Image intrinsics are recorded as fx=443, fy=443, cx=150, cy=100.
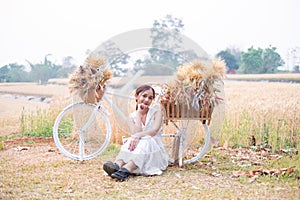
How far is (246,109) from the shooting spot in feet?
14.0

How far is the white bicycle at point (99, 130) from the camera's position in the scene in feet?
11.3

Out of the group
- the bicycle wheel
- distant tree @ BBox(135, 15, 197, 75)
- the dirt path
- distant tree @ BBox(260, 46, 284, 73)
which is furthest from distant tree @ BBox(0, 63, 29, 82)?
distant tree @ BBox(260, 46, 284, 73)

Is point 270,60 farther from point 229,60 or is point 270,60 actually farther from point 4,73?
point 4,73

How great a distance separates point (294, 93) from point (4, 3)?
2660 mm

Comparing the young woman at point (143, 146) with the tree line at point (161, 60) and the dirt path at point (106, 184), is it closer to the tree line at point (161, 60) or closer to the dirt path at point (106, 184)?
the dirt path at point (106, 184)

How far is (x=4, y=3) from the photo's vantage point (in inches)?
151

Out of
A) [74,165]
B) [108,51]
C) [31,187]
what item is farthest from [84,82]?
[31,187]

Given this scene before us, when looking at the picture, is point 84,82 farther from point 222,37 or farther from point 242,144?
point 242,144

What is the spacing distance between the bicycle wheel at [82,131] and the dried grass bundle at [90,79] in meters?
0.12

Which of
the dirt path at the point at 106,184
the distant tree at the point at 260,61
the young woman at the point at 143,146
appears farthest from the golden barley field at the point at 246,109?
the young woman at the point at 143,146

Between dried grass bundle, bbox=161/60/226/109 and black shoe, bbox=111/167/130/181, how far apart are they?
2.06ft

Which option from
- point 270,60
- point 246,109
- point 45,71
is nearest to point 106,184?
point 45,71

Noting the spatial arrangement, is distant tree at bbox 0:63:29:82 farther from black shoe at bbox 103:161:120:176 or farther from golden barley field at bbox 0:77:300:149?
black shoe at bbox 103:161:120:176

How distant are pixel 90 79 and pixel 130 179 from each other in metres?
0.83
